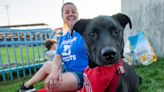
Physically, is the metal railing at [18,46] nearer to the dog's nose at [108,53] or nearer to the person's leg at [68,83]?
the person's leg at [68,83]

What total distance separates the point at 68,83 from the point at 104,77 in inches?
32.2

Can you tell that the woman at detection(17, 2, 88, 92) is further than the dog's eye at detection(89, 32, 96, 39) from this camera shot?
Yes

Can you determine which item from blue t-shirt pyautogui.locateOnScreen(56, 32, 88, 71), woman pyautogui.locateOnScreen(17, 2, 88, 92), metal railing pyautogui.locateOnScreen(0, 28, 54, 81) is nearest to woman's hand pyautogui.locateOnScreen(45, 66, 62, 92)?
woman pyautogui.locateOnScreen(17, 2, 88, 92)

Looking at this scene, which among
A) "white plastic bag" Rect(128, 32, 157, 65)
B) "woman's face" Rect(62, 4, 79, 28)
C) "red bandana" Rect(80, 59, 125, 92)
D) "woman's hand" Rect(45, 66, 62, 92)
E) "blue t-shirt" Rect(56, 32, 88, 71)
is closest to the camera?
"red bandana" Rect(80, 59, 125, 92)

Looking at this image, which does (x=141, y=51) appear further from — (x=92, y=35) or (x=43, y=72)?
(x=92, y=35)

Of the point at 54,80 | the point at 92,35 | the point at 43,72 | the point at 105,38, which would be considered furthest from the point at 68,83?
the point at 105,38

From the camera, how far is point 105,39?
7.79 ft

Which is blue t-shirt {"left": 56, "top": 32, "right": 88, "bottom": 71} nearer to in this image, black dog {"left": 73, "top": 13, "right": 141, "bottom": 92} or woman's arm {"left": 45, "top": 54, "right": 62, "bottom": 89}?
woman's arm {"left": 45, "top": 54, "right": 62, "bottom": 89}

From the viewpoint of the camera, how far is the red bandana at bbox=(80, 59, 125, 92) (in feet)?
8.71

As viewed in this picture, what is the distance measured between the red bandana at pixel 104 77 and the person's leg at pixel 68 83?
0.65 metres

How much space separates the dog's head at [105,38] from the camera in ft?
7.61

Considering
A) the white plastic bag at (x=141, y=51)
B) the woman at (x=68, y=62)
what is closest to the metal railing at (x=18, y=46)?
the white plastic bag at (x=141, y=51)

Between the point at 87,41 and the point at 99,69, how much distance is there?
316 millimetres

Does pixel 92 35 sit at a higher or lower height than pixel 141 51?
higher
